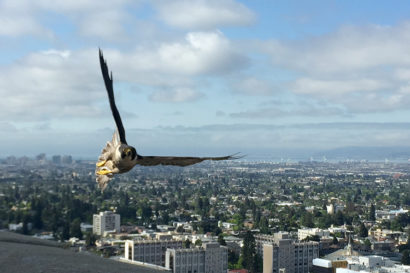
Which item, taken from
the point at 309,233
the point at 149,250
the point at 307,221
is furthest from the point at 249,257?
the point at 307,221

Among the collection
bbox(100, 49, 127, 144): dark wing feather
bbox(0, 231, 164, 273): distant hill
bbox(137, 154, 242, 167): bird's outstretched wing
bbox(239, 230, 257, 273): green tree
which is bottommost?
bbox(239, 230, 257, 273): green tree

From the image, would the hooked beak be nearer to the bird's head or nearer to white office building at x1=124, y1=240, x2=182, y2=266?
the bird's head

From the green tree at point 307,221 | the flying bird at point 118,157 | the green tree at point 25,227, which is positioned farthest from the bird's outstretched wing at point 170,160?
the green tree at point 307,221

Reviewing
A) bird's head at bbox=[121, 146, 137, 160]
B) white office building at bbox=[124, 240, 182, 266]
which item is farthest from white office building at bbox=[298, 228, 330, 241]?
bird's head at bbox=[121, 146, 137, 160]

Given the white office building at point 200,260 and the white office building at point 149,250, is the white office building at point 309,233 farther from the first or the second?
the white office building at point 200,260

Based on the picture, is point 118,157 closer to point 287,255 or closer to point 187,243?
point 287,255
